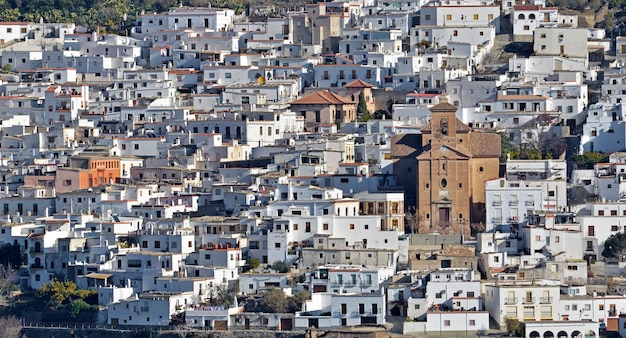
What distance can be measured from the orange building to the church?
888cm

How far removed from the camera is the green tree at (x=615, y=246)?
61406 millimetres

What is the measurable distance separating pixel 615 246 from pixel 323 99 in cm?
1555

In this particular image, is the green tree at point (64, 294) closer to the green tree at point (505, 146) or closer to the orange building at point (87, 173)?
the orange building at point (87, 173)

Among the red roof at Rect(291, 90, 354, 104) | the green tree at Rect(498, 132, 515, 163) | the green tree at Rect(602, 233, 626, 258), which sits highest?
the red roof at Rect(291, 90, 354, 104)

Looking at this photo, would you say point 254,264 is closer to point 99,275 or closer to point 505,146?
point 99,275

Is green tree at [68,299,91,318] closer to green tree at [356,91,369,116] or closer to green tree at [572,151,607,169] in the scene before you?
green tree at [572,151,607,169]

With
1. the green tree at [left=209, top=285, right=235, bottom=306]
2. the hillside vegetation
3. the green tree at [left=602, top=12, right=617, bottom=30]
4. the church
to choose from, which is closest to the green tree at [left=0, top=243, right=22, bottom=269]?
the green tree at [left=209, top=285, right=235, bottom=306]

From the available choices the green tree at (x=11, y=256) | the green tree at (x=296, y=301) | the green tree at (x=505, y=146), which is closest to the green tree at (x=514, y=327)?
the green tree at (x=296, y=301)

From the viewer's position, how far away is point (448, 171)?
213 ft

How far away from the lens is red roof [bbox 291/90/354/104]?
244 ft

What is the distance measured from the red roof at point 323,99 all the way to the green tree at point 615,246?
14760 millimetres

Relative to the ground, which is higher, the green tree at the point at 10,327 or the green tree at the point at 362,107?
the green tree at the point at 362,107

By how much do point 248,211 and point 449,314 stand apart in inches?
321

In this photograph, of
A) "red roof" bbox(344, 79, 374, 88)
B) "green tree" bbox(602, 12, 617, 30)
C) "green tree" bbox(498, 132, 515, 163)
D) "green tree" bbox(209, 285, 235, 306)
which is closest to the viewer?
"green tree" bbox(209, 285, 235, 306)
